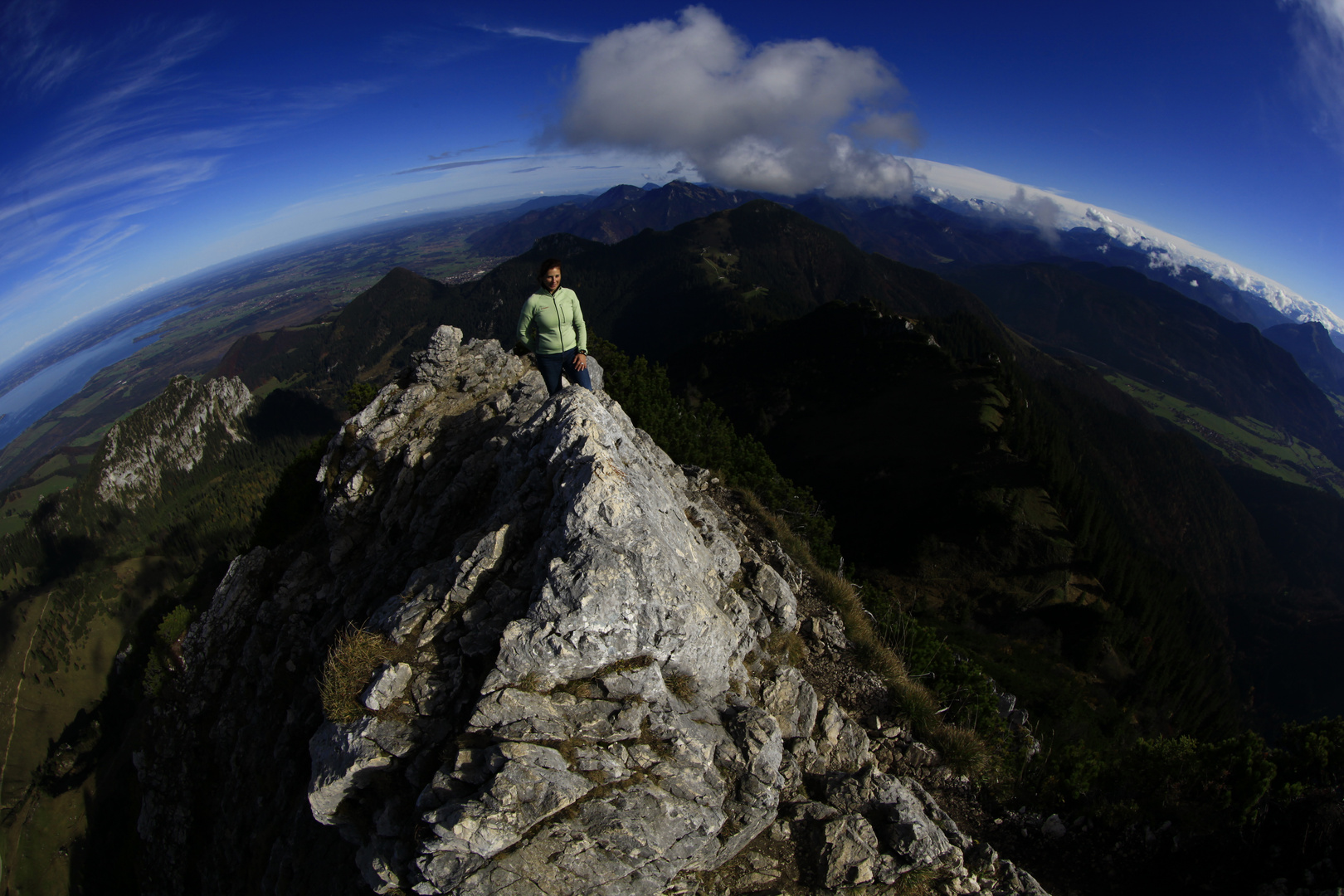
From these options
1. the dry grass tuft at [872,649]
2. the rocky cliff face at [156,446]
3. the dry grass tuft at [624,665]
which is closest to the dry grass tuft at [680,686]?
the dry grass tuft at [624,665]

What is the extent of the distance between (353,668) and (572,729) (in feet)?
13.5

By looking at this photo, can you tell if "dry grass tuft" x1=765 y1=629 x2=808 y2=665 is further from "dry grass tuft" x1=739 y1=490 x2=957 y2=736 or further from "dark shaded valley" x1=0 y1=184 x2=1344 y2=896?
"dark shaded valley" x1=0 y1=184 x2=1344 y2=896

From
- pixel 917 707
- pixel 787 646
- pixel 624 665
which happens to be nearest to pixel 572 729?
pixel 624 665

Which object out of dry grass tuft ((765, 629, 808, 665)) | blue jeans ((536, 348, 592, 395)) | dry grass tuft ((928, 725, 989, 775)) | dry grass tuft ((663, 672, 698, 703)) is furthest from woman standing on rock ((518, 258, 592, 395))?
dry grass tuft ((928, 725, 989, 775))

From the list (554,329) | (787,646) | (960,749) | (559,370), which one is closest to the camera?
(960,749)

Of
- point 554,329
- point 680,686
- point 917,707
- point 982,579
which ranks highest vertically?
point 554,329

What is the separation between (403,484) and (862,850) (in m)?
15.4

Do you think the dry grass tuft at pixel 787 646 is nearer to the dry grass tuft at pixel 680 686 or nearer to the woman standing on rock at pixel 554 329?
the dry grass tuft at pixel 680 686

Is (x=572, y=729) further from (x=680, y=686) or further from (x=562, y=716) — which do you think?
(x=680, y=686)

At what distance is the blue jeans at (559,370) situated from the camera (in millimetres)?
13781

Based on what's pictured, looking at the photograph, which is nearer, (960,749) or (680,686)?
(680,686)

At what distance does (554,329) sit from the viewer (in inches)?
521

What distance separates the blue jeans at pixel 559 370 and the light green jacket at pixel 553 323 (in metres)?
0.18

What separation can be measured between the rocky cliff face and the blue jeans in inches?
9987
